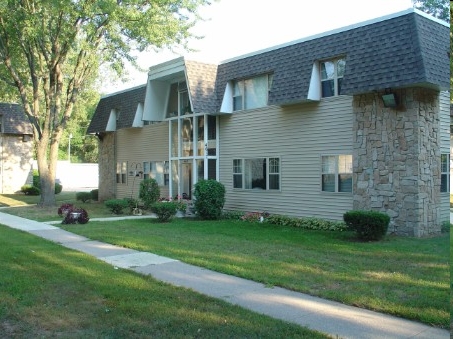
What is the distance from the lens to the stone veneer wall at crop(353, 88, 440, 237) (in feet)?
39.8

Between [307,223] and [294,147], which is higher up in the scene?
[294,147]

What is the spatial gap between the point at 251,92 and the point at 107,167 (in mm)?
12512

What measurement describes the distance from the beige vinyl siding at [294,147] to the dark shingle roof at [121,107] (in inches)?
275

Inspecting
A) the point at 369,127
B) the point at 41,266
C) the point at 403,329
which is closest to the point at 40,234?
the point at 41,266

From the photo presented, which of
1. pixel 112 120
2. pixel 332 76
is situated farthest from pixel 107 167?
pixel 332 76

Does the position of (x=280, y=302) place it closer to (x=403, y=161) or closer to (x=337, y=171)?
(x=403, y=161)

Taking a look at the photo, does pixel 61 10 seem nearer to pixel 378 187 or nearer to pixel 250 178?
pixel 250 178

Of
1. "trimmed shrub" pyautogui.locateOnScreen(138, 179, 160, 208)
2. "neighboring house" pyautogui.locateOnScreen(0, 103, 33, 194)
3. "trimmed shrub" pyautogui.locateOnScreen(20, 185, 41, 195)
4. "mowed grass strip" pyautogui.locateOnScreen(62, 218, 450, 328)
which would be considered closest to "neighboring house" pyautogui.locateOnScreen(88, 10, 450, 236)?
"mowed grass strip" pyautogui.locateOnScreen(62, 218, 450, 328)

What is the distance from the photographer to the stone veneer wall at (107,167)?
85.9 feet

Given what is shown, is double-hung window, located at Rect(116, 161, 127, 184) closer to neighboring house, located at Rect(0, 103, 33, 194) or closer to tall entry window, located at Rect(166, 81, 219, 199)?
tall entry window, located at Rect(166, 81, 219, 199)

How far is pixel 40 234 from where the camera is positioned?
1291 cm

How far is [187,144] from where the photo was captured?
1998 centimetres

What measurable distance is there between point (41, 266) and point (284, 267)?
14.0 feet

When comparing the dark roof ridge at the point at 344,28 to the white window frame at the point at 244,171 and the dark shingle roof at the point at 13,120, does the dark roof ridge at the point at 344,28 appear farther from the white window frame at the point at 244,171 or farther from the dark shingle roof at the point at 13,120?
the dark shingle roof at the point at 13,120
